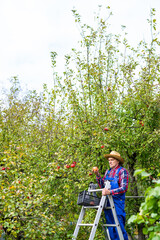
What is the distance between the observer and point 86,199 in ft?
14.4

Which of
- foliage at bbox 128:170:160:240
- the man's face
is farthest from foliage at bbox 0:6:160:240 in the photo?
foliage at bbox 128:170:160:240

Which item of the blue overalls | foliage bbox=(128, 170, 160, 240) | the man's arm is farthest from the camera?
the blue overalls

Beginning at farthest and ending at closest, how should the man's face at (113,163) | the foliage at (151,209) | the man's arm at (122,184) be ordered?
the man's face at (113,163) → the man's arm at (122,184) → the foliage at (151,209)

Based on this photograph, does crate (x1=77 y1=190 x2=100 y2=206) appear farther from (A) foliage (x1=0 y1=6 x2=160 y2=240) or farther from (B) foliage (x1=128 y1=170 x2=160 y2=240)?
(B) foliage (x1=128 y1=170 x2=160 y2=240)

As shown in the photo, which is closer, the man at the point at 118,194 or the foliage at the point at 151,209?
the foliage at the point at 151,209

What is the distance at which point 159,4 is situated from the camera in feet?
20.7

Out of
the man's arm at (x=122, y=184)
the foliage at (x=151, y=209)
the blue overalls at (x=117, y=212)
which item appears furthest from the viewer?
the blue overalls at (x=117, y=212)

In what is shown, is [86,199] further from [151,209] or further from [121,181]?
[151,209]

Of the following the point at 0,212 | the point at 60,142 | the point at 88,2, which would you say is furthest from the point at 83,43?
the point at 0,212

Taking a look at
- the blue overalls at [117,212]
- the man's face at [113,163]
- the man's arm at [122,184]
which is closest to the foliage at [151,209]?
the man's arm at [122,184]

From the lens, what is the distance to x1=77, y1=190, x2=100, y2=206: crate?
14.3 ft

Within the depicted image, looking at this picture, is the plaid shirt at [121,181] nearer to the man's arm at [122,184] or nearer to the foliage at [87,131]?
the man's arm at [122,184]

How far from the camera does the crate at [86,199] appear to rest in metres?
4.35

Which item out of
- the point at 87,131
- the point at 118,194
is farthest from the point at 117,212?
the point at 87,131
